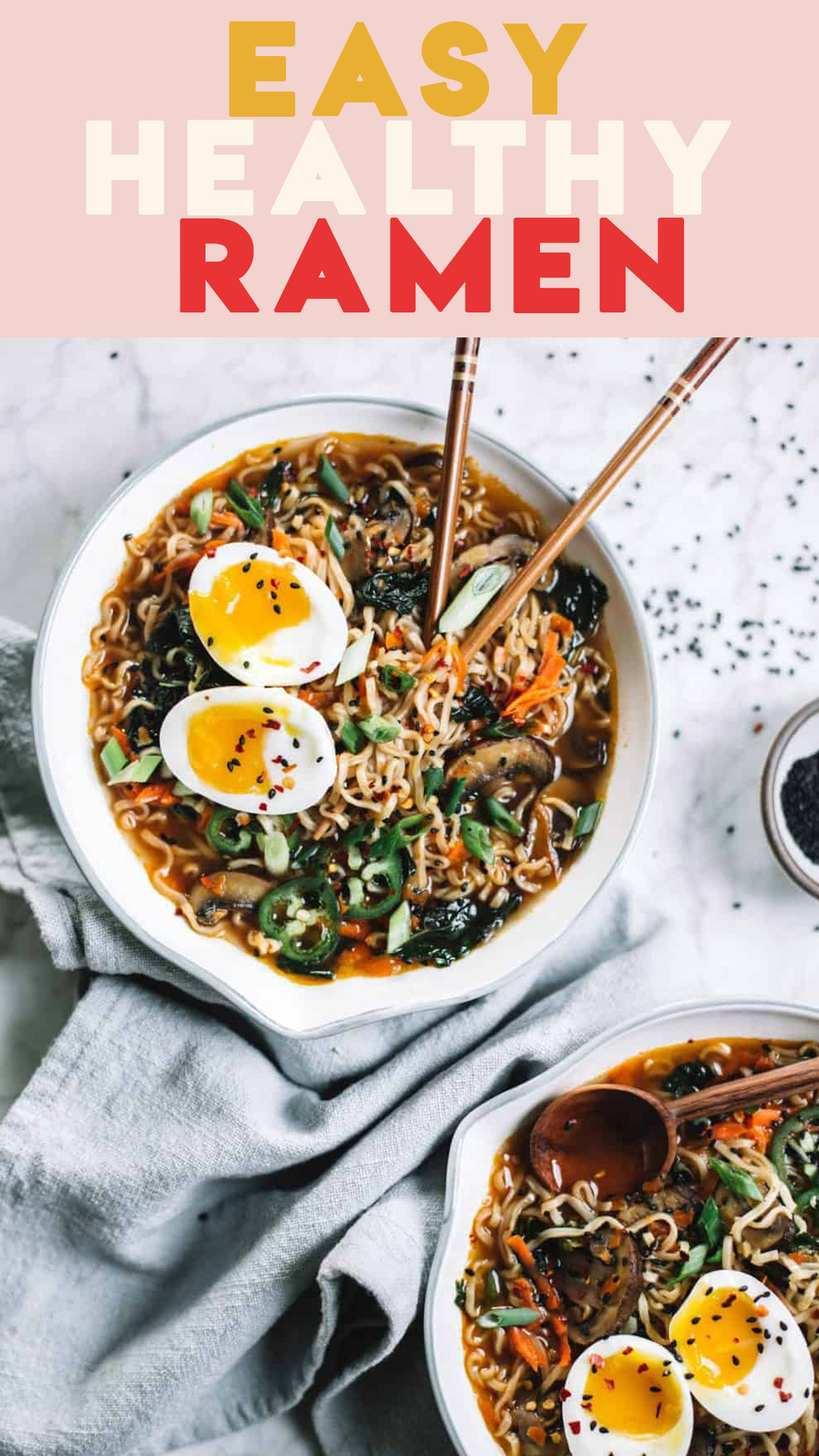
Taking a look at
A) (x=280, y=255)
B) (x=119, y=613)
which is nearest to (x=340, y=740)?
(x=119, y=613)

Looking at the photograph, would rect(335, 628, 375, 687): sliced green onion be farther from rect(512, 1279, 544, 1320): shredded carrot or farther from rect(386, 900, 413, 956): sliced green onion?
rect(512, 1279, 544, 1320): shredded carrot

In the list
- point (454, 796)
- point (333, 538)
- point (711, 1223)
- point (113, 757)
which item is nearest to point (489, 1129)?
point (711, 1223)

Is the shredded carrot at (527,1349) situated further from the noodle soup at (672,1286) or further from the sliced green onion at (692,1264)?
the sliced green onion at (692,1264)

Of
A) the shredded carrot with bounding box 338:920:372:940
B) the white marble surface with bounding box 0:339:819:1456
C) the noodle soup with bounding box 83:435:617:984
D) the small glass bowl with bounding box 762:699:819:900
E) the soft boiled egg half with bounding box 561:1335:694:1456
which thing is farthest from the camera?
the white marble surface with bounding box 0:339:819:1456

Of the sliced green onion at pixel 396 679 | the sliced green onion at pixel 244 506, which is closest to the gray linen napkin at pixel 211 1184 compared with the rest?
the sliced green onion at pixel 244 506

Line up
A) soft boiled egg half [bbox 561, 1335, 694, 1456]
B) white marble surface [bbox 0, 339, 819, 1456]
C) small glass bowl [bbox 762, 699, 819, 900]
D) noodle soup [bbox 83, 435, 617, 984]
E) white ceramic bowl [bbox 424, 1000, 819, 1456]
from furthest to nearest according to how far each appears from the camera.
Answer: white marble surface [bbox 0, 339, 819, 1456], small glass bowl [bbox 762, 699, 819, 900], noodle soup [bbox 83, 435, 617, 984], soft boiled egg half [bbox 561, 1335, 694, 1456], white ceramic bowl [bbox 424, 1000, 819, 1456]

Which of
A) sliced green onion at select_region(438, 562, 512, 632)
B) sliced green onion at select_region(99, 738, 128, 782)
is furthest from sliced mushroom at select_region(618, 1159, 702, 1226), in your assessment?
sliced green onion at select_region(99, 738, 128, 782)
